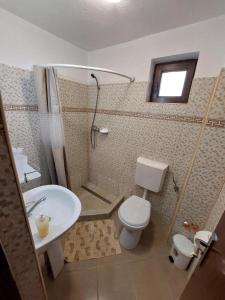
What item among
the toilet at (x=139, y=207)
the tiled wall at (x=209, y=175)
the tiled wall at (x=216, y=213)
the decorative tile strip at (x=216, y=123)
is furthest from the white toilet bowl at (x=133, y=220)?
the decorative tile strip at (x=216, y=123)

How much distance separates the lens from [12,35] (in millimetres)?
1249

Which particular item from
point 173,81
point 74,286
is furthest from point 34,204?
point 173,81

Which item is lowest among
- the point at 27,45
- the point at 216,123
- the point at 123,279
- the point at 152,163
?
the point at 123,279

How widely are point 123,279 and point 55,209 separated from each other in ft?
3.19

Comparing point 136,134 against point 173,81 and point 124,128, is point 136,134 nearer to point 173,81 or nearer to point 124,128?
point 124,128

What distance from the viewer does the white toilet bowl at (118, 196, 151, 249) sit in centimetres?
138

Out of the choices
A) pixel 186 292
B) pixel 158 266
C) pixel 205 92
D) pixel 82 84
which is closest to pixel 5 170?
pixel 186 292

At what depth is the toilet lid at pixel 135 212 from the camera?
140 centimetres

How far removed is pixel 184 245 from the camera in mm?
1389

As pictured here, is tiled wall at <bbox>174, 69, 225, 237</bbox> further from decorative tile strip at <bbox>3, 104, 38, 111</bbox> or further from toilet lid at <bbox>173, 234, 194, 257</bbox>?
decorative tile strip at <bbox>3, 104, 38, 111</bbox>

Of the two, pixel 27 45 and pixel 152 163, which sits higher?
pixel 27 45

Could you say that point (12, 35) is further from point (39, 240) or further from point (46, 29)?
point (39, 240)

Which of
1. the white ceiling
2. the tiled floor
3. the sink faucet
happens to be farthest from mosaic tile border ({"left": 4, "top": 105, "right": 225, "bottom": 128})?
the tiled floor

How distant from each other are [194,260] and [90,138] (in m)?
2.00
